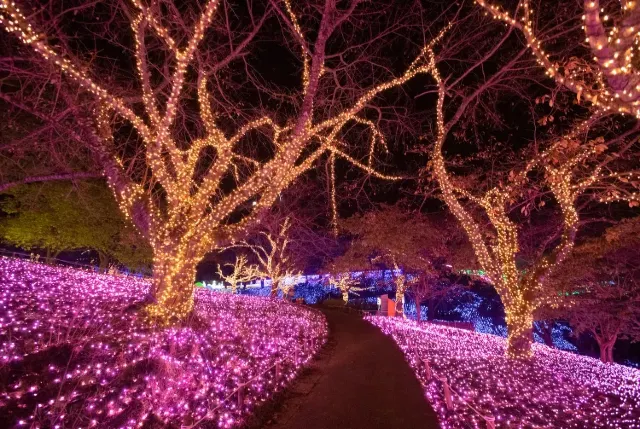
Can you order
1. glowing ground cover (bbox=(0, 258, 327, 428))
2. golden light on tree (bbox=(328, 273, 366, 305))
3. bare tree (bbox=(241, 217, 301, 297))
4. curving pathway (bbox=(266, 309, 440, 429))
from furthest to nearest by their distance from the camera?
1. golden light on tree (bbox=(328, 273, 366, 305))
2. bare tree (bbox=(241, 217, 301, 297))
3. curving pathway (bbox=(266, 309, 440, 429))
4. glowing ground cover (bbox=(0, 258, 327, 428))

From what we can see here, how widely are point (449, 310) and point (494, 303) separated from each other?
242 inches

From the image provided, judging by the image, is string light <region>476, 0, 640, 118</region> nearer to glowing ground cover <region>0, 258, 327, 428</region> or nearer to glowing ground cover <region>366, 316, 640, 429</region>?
glowing ground cover <region>366, 316, 640, 429</region>

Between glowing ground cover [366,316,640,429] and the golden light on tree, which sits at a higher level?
the golden light on tree

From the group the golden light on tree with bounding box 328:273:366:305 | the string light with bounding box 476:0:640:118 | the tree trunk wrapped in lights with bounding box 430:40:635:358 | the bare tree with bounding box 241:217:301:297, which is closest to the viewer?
the string light with bounding box 476:0:640:118

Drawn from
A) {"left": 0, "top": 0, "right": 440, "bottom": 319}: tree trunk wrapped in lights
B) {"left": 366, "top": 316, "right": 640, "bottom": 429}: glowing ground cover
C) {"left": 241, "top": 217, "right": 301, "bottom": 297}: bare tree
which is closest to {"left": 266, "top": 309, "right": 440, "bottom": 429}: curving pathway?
{"left": 366, "top": 316, "right": 640, "bottom": 429}: glowing ground cover

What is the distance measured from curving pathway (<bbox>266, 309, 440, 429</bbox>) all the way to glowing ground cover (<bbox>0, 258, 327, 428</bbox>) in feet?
1.92

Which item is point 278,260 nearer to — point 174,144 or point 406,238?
point 406,238

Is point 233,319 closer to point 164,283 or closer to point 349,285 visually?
point 164,283

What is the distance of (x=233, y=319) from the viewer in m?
13.2

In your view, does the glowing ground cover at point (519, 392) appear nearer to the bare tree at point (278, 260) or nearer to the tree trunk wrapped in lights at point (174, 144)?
the tree trunk wrapped in lights at point (174, 144)

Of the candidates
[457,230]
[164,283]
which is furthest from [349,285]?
[164,283]

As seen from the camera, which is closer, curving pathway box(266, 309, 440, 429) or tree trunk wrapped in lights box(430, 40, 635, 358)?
curving pathway box(266, 309, 440, 429)

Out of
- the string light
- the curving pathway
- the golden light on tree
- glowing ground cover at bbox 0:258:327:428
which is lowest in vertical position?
the curving pathway

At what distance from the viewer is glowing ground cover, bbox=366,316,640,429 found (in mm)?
7759
